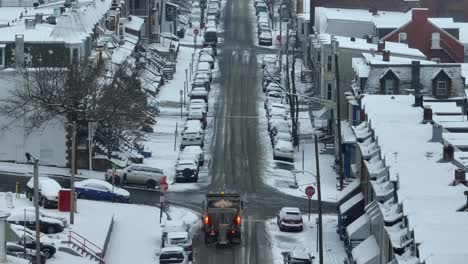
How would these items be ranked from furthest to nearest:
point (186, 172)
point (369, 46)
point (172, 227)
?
point (369, 46) < point (186, 172) < point (172, 227)

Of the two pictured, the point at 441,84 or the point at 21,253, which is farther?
the point at 441,84

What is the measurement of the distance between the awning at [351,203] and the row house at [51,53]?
2004 cm

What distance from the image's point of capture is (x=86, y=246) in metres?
83.7

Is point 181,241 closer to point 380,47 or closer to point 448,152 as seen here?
point 448,152

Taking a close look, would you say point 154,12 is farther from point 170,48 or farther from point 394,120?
point 394,120

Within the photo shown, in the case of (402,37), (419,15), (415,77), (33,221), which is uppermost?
(419,15)

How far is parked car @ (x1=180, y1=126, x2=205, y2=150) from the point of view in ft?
378

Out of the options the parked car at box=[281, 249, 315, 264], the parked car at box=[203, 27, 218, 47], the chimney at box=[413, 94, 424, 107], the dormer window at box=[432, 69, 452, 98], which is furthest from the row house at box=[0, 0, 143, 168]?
the parked car at box=[203, 27, 218, 47]

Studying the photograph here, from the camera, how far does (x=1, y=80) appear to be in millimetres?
106625

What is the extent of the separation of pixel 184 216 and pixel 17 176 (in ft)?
43.0

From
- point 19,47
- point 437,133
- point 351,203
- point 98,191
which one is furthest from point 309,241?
point 19,47

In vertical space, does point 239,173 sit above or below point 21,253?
below

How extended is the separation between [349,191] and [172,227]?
494 inches

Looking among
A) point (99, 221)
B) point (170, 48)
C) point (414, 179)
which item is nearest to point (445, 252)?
point (414, 179)
